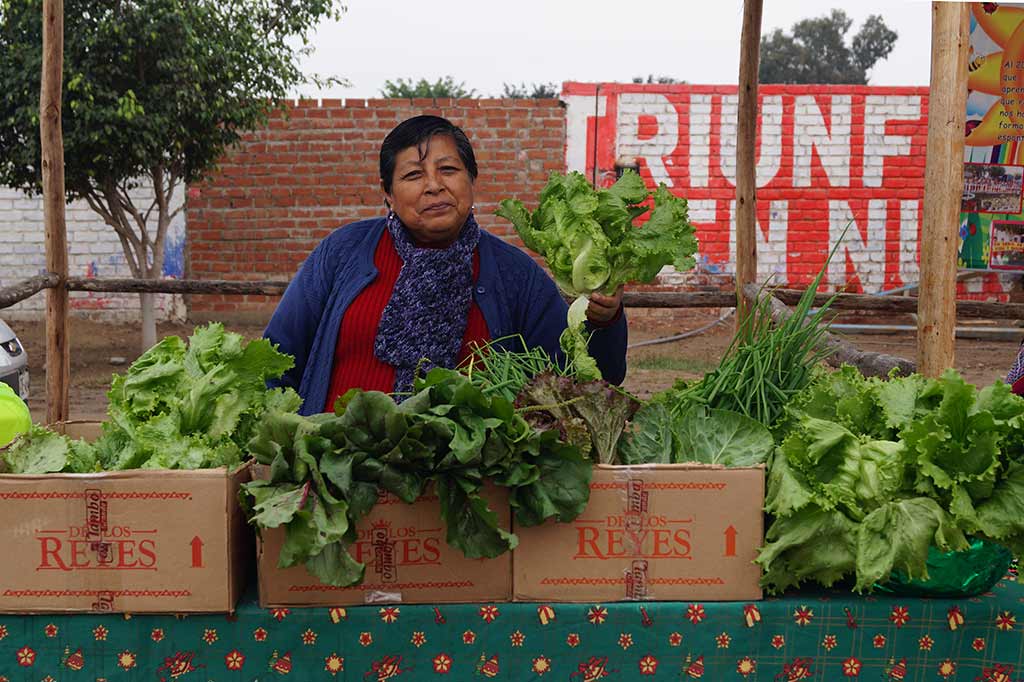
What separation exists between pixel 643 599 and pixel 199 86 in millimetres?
8188

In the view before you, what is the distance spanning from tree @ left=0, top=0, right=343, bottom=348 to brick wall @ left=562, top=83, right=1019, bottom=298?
12.9 feet

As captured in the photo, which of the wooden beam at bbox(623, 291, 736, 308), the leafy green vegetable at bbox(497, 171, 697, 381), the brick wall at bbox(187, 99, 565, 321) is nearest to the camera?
the leafy green vegetable at bbox(497, 171, 697, 381)

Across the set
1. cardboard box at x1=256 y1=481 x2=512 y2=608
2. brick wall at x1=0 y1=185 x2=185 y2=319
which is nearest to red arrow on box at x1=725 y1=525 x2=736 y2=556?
cardboard box at x1=256 y1=481 x2=512 y2=608

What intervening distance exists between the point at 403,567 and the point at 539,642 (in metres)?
0.29

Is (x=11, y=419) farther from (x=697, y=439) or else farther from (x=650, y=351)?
(x=650, y=351)

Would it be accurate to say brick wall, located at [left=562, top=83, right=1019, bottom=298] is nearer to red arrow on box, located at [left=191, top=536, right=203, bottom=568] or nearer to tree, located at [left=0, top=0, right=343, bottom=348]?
tree, located at [left=0, top=0, right=343, bottom=348]

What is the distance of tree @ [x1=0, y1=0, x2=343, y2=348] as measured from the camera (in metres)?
8.45

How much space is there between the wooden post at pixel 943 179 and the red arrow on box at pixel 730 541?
1409 millimetres

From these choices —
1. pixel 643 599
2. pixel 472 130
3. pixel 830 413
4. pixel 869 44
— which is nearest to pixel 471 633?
pixel 643 599

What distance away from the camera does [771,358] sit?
204 cm

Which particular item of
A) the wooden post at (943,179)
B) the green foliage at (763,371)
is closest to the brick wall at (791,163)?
the wooden post at (943,179)

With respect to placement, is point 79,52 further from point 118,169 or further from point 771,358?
point 771,358

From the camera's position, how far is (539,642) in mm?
1793

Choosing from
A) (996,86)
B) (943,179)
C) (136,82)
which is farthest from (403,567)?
(136,82)
